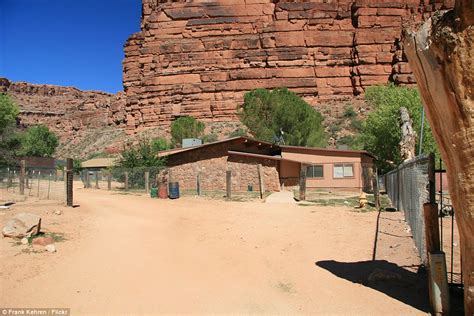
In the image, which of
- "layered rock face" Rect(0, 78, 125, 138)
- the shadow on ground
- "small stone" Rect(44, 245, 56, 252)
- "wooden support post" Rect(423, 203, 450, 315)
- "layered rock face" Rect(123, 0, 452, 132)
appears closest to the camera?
"wooden support post" Rect(423, 203, 450, 315)

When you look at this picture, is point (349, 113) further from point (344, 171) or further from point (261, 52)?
point (344, 171)

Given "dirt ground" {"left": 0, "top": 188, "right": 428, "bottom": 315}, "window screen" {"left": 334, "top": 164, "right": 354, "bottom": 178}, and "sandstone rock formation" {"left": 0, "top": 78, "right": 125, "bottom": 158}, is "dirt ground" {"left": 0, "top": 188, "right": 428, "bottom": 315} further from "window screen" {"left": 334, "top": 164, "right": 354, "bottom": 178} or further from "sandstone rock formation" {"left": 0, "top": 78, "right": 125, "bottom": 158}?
"sandstone rock formation" {"left": 0, "top": 78, "right": 125, "bottom": 158}

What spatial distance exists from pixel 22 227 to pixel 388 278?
7461 mm

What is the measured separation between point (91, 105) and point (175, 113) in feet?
153

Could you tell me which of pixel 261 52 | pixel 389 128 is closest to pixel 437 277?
pixel 389 128

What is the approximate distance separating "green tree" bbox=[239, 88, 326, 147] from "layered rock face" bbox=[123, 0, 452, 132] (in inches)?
855

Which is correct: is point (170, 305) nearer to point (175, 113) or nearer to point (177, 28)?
point (175, 113)

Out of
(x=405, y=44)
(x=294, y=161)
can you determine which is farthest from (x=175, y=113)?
(x=405, y=44)

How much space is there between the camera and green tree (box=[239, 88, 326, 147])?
1458 inches

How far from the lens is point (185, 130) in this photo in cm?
4606

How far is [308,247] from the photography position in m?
9.55

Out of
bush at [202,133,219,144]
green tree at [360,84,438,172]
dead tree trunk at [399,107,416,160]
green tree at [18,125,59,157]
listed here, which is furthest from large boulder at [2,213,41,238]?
green tree at [18,125,59,157]

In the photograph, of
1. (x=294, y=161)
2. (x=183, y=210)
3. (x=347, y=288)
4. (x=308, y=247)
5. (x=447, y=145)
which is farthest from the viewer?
(x=294, y=161)

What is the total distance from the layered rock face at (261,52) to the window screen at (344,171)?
32795mm
